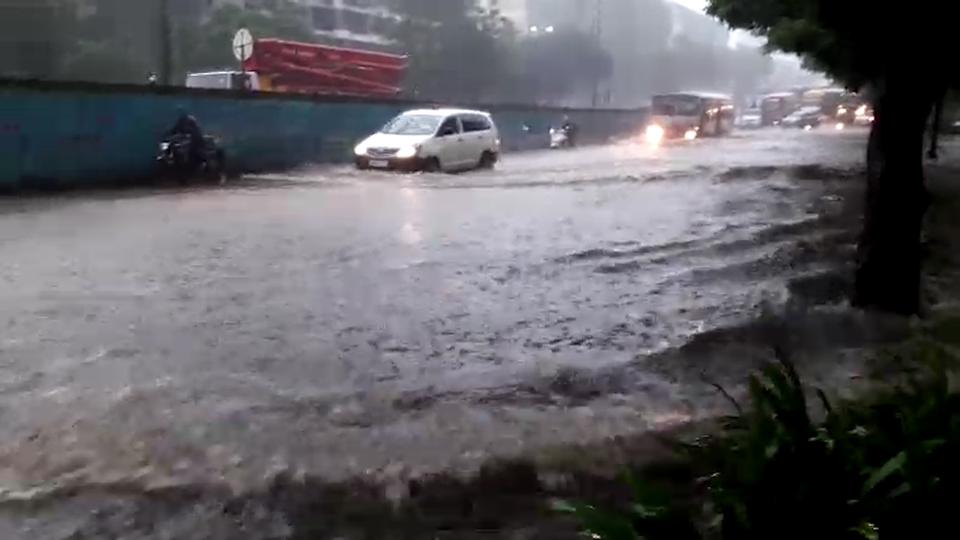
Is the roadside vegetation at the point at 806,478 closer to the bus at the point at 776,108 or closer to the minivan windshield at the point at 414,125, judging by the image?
the minivan windshield at the point at 414,125

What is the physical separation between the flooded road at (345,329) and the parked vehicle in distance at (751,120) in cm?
4813

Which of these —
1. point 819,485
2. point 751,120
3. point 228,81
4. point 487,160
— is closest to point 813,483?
point 819,485

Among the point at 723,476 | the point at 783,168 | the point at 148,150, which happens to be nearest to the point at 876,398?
the point at 723,476

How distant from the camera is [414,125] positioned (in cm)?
2275

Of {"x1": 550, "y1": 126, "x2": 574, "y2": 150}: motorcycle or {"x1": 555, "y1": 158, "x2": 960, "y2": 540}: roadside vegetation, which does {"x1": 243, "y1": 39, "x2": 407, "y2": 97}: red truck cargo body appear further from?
{"x1": 555, "y1": 158, "x2": 960, "y2": 540}: roadside vegetation

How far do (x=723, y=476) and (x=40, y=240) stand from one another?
9.72 metres

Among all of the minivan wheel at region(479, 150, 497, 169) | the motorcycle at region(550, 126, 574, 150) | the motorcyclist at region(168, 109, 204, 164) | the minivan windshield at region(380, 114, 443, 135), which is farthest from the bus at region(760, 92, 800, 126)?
the motorcyclist at region(168, 109, 204, 164)

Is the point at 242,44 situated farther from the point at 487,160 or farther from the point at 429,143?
the point at 487,160

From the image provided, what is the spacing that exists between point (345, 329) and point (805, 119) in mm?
56238

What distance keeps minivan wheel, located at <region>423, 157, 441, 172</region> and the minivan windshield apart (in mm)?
579

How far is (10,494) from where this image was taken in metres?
4.51

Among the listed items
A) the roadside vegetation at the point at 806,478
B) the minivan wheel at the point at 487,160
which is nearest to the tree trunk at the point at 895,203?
the roadside vegetation at the point at 806,478

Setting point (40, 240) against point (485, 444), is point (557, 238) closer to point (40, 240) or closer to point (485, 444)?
point (40, 240)

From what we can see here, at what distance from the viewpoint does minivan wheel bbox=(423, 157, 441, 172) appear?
22.0 metres
